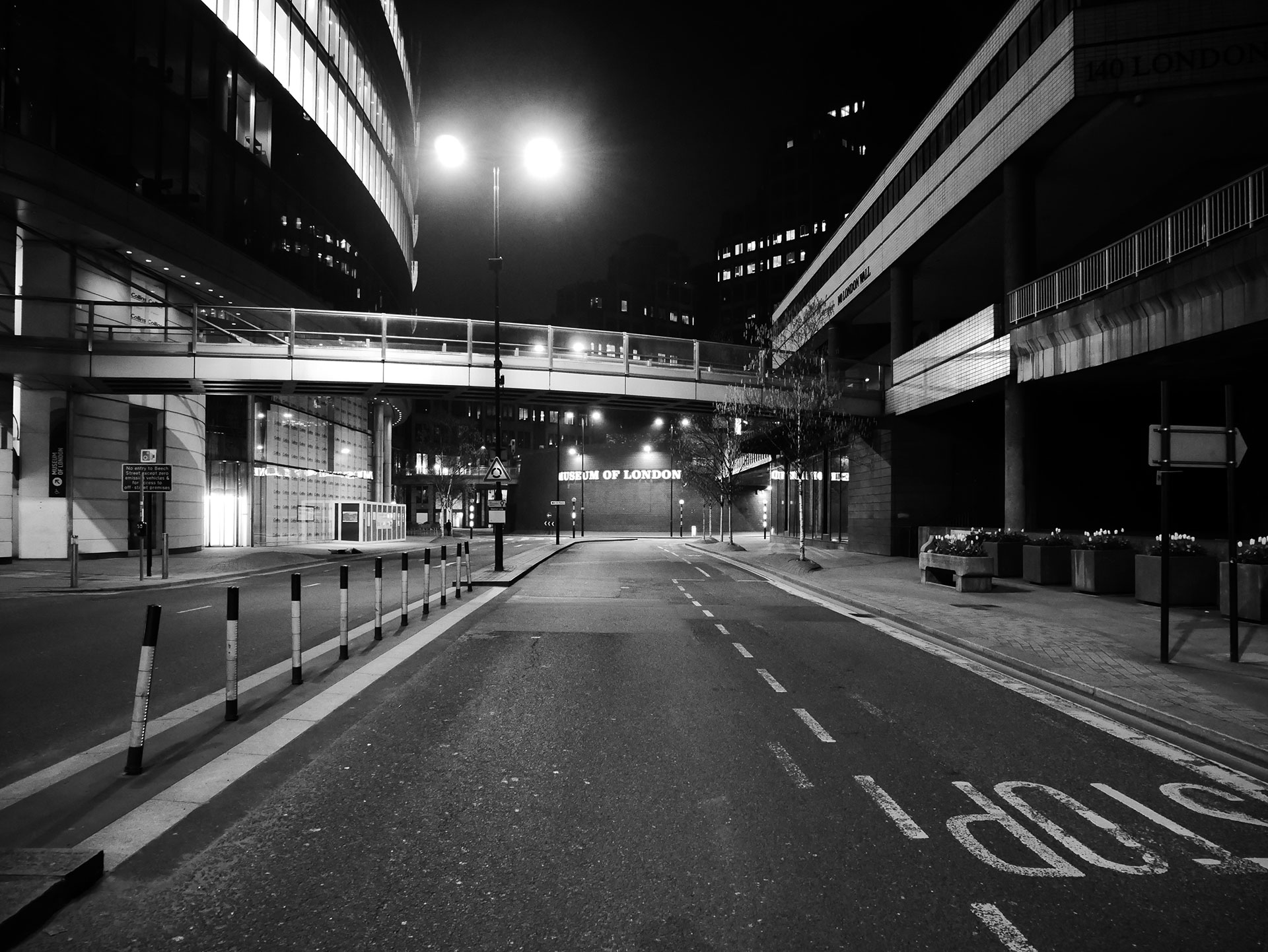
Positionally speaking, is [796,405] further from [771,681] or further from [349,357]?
[771,681]

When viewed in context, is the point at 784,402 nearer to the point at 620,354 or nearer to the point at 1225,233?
the point at 620,354

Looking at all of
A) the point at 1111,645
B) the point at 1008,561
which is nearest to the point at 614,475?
the point at 1008,561

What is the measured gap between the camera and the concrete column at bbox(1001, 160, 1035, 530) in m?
22.0

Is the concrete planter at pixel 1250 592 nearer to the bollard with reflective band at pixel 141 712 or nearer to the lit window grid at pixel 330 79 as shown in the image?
the bollard with reflective band at pixel 141 712

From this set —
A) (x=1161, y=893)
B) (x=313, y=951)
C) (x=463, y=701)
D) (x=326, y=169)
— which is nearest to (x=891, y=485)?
(x=463, y=701)

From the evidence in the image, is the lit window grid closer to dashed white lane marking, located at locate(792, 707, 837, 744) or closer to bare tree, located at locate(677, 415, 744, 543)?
bare tree, located at locate(677, 415, 744, 543)

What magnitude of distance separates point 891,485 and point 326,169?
32.7m

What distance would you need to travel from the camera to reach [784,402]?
26.1 metres

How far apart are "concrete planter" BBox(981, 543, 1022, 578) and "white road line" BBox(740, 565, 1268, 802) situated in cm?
932

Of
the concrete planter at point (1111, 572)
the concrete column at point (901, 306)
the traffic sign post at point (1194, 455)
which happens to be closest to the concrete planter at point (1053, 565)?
the concrete planter at point (1111, 572)

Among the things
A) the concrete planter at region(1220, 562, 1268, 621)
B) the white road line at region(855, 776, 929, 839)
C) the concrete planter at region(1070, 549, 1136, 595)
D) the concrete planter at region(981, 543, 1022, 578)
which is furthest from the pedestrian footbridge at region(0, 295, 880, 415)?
the white road line at region(855, 776, 929, 839)

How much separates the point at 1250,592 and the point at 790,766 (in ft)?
34.6

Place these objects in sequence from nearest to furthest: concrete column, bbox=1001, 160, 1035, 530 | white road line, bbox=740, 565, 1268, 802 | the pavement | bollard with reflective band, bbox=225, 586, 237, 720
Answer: white road line, bbox=740, 565, 1268, 802 < bollard with reflective band, bbox=225, 586, 237, 720 < the pavement < concrete column, bbox=1001, 160, 1035, 530

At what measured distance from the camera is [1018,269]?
22.3 m
